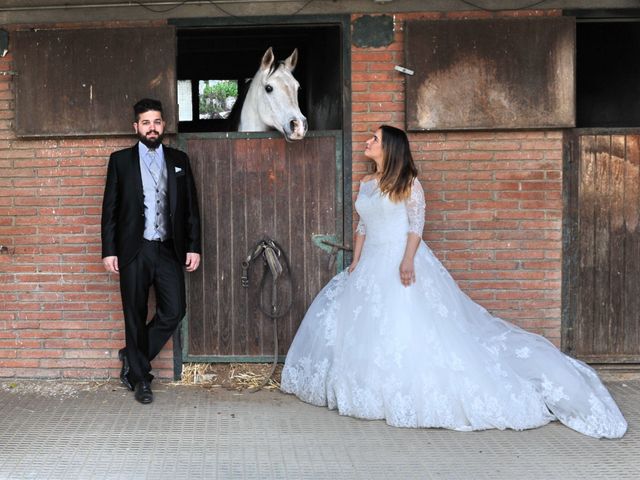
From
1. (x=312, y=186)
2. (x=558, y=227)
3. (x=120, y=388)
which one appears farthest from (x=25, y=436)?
(x=558, y=227)

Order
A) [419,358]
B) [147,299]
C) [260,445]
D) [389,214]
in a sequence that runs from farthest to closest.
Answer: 1. [147,299]
2. [389,214]
3. [419,358]
4. [260,445]

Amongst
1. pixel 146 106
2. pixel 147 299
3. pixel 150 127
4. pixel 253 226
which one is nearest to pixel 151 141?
pixel 150 127

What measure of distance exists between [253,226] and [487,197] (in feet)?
5.59

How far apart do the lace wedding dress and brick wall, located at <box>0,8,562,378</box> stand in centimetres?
A: 53

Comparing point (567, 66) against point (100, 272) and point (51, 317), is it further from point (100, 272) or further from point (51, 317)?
point (51, 317)

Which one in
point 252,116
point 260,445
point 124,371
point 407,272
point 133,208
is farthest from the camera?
point 252,116

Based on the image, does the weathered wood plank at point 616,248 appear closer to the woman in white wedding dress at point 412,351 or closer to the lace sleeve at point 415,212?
the woman in white wedding dress at point 412,351

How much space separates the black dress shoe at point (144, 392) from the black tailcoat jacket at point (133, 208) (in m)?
0.81

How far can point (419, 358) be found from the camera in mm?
4367

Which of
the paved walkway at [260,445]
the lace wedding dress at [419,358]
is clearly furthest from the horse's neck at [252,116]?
the paved walkway at [260,445]

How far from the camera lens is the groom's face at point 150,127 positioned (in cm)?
490

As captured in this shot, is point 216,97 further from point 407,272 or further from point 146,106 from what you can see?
point 407,272

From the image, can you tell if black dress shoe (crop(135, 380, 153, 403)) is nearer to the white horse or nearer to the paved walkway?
the paved walkway

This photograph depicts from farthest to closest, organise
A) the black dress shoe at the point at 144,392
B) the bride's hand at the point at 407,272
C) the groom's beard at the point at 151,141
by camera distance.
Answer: the groom's beard at the point at 151,141 → the black dress shoe at the point at 144,392 → the bride's hand at the point at 407,272
